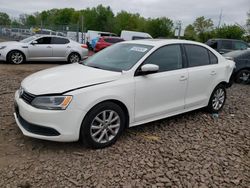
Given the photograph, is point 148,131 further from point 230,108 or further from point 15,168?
point 230,108

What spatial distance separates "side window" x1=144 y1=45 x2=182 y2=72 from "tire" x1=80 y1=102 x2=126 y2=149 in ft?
3.21

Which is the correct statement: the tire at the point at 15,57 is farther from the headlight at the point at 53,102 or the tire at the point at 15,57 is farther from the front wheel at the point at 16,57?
the headlight at the point at 53,102

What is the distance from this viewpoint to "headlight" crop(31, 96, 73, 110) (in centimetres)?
342

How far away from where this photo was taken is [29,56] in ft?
38.3

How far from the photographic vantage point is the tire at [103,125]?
11.8 feet

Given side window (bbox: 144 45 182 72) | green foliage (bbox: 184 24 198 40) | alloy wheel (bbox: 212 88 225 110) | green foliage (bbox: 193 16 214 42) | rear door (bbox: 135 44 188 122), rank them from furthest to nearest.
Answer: green foliage (bbox: 193 16 214 42)
green foliage (bbox: 184 24 198 40)
alloy wheel (bbox: 212 88 225 110)
side window (bbox: 144 45 182 72)
rear door (bbox: 135 44 188 122)

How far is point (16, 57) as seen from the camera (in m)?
11.3

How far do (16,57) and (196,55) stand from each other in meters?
8.59

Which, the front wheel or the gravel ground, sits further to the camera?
the front wheel

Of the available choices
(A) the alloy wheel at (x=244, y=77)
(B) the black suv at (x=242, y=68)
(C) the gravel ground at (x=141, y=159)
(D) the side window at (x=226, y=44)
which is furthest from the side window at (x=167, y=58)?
(D) the side window at (x=226, y=44)

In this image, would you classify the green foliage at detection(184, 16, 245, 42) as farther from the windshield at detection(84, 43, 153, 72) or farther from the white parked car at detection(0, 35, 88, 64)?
the windshield at detection(84, 43, 153, 72)

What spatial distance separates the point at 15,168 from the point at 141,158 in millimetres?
1576

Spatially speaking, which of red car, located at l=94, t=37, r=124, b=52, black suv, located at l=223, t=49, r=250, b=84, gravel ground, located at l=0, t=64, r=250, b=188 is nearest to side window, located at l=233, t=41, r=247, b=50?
black suv, located at l=223, t=49, r=250, b=84

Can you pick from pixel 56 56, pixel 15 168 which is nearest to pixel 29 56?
pixel 56 56
